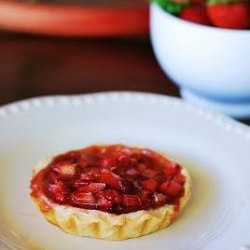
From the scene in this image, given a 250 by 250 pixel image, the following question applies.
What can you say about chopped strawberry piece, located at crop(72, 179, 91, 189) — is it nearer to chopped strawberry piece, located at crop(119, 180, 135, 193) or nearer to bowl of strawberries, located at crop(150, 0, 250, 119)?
chopped strawberry piece, located at crop(119, 180, 135, 193)

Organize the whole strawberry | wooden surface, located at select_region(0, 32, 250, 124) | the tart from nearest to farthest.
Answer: the tart, the whole strawberry, wooden surface, located at select_region(0, 32, 250, 124)

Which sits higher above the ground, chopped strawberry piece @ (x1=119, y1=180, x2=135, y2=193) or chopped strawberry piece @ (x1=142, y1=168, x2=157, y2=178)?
chopped strawberry piece @ (x1=119, y1=180, x2=135, y2=193)

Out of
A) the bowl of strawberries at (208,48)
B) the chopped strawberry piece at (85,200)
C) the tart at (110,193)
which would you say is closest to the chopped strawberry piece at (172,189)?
the tart at (110,193)

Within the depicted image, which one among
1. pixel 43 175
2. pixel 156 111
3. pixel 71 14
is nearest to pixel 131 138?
pixel 156 111

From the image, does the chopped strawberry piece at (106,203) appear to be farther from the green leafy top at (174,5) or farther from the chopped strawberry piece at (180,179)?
the green leafy top at (174,5)

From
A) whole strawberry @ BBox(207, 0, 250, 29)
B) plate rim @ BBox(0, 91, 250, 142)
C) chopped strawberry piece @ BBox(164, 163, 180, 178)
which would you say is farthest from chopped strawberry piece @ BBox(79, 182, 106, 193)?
whole strawberry @ BBox(207, 0, 250, 29)

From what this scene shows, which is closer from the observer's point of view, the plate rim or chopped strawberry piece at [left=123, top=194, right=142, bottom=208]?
chopped strawberry piece at [left=123, top=194, right=142, bottom=208]

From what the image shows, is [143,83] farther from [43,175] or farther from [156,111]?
[43,175]
